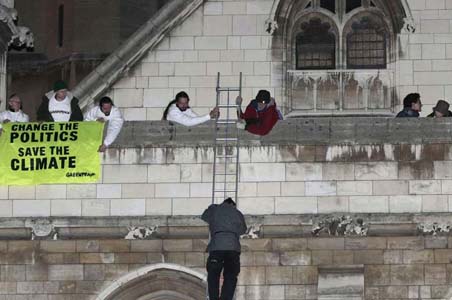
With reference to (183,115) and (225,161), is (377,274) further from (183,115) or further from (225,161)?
(183,115)

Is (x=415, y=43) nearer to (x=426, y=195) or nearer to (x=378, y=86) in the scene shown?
(x=378, y=86)

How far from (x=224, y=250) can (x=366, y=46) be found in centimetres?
931

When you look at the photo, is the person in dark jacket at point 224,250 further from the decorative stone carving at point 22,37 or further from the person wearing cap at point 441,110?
the decorative stone carving at point 22,37

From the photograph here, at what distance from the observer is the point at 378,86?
2959 cm

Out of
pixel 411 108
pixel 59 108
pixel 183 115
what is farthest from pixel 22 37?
pixel 411 108

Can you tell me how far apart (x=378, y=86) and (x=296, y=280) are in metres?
6.95

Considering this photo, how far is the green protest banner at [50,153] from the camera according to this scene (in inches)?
950

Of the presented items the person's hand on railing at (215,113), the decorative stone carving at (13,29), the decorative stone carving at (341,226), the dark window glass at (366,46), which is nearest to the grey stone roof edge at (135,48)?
the decorative stone carving at (13,29)

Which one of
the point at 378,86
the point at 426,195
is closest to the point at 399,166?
the point at 426,195

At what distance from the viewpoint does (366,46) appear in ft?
98.7

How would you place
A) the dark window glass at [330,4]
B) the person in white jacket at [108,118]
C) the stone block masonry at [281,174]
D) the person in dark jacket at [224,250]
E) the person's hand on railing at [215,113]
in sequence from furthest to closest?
the dark window glass at [330,4], the person in white jacket at [108,118], the person's hand on railing at [215,113], the stone block masonry at [281,174], the person in dark jacket at [224,250]

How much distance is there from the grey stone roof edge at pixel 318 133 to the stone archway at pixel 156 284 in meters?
1.71

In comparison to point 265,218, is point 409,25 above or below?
above

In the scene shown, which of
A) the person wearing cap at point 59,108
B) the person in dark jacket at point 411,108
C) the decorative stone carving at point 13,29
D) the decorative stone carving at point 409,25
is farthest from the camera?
the decorative stone carving at point 409,25
